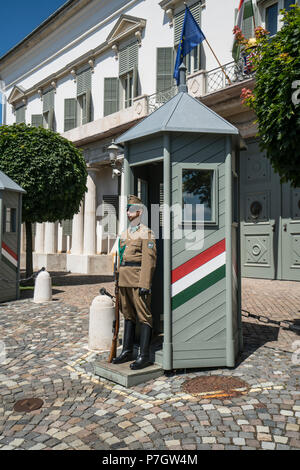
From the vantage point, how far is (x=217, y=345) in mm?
4348

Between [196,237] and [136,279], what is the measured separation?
0.80 m

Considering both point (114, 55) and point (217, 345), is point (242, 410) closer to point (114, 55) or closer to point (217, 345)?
point (217, 345)

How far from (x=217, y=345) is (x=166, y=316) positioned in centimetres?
66

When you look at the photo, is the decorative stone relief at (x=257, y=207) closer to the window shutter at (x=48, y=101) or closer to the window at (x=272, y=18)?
the window at (x=272, y=18)

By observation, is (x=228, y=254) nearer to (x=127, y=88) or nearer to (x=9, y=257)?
(x=9, y=257)

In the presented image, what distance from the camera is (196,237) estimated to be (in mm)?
4344

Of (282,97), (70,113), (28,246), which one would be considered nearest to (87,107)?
(70,113)

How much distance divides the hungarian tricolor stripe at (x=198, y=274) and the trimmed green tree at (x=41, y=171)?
8789 mm

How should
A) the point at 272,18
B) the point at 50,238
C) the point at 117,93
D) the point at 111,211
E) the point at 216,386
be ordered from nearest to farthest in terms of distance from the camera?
the point at 216,386 → the point at 272,18 → the point at 117,93 → the point at 111,211 → the point at 50,238

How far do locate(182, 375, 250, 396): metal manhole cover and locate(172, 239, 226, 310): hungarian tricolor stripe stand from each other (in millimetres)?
790
